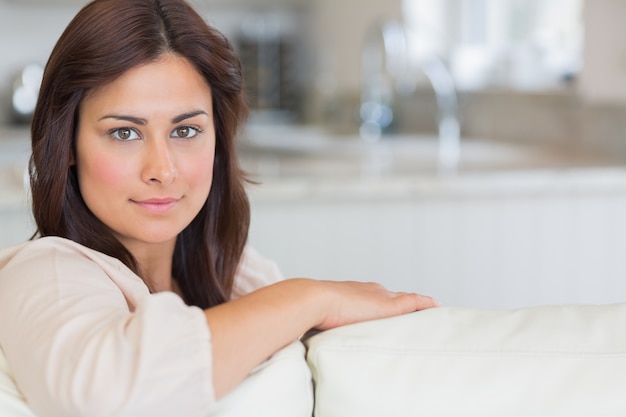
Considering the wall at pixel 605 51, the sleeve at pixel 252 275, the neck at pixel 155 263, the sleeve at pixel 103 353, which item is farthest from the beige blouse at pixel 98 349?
the wall at pixel 605 51

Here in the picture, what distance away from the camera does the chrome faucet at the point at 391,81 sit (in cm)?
389

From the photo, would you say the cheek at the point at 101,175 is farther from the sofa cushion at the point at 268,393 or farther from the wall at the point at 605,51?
the wall at the point at 605,51

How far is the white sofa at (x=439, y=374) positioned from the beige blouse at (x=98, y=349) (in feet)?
0.22

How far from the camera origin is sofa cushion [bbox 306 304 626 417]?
0.97 meters

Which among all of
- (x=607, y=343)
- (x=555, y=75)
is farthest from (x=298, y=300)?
(x=555, y=75)

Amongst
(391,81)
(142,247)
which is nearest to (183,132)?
(142,247)

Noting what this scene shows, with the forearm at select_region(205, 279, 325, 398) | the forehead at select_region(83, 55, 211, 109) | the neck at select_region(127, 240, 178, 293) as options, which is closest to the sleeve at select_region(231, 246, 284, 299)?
the neck at select_region(127, 240, 178, 293)

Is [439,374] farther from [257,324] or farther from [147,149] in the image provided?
[147,149]

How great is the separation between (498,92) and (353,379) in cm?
302

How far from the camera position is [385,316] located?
108 cm

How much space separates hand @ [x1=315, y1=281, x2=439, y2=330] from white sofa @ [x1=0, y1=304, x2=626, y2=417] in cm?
3

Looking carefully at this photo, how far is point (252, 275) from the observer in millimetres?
1602

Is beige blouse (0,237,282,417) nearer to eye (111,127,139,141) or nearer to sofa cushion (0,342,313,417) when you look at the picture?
sofa cushion (0,342,313,417)

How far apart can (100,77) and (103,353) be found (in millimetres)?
416
